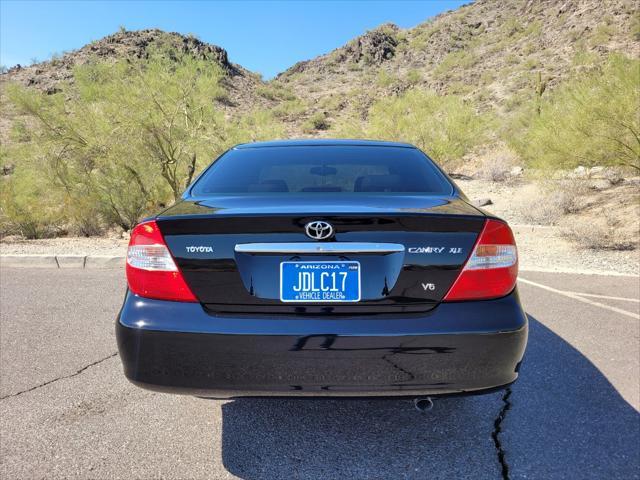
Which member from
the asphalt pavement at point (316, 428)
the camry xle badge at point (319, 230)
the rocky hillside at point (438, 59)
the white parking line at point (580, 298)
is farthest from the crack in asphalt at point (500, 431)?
the rocky hillside at point (438, 59)

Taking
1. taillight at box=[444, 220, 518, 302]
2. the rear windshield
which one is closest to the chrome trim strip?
taillight at box=[444, 220, 518, 302]

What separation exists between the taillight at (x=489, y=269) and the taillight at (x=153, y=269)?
115 centimetres

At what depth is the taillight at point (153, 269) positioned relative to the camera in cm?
203

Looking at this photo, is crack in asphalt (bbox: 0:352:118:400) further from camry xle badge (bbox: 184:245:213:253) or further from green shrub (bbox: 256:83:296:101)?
green shrub (bbox: 256:83:296:101)

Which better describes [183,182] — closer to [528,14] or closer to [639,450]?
[639,450]

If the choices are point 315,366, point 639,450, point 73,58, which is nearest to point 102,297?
point 315,366

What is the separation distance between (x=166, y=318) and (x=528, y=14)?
6856 cm

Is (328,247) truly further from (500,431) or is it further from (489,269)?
(500,431)

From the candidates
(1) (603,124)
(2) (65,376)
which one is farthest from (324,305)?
(1) (603,124)

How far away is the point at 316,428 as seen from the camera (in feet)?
8.85

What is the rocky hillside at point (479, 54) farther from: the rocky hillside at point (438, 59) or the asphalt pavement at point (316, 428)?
the asphalt pavement at point (316, 428)

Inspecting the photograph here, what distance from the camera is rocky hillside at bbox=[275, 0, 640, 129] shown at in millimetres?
41781

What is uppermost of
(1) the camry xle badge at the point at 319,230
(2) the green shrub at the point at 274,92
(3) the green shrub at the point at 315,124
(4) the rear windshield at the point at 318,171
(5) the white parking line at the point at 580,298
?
(2) the green shrub at the point at 274,92

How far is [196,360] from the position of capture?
6.49ft
